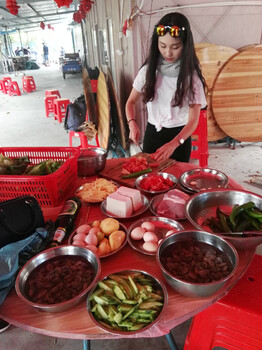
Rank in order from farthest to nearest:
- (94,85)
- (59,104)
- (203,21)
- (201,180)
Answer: (59,104) → (94,85) → (203,21) → (201,180)

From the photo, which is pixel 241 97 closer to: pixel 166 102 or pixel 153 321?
pixel 166 102

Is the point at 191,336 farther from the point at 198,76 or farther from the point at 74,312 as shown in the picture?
the point at 198,76

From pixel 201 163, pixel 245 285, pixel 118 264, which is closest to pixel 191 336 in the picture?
pixel 245 285

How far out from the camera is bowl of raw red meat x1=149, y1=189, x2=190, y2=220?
1672 millimetres

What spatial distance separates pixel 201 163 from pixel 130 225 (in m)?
2.43

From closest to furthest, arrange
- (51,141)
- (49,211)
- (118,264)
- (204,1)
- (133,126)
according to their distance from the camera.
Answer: (118,264), (49,211), (133,126), (204,1), (51,141)

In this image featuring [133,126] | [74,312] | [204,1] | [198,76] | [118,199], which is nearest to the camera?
[74,312]

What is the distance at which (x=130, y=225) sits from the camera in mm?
1630

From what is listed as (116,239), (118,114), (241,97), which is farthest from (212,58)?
(116,239)

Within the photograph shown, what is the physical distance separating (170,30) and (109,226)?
5.63ft

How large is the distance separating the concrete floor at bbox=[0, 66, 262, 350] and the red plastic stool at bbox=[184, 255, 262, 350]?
0.67 metres

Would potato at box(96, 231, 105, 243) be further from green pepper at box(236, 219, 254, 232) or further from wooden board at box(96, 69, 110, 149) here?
wooden board at box(96, 69, 110, 149)

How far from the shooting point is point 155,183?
2.06 meters

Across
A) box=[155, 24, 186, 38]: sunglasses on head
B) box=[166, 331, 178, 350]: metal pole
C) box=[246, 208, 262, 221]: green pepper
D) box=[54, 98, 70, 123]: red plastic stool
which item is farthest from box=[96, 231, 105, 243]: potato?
box=[54, 98, 70, 123]: red plastic stool
